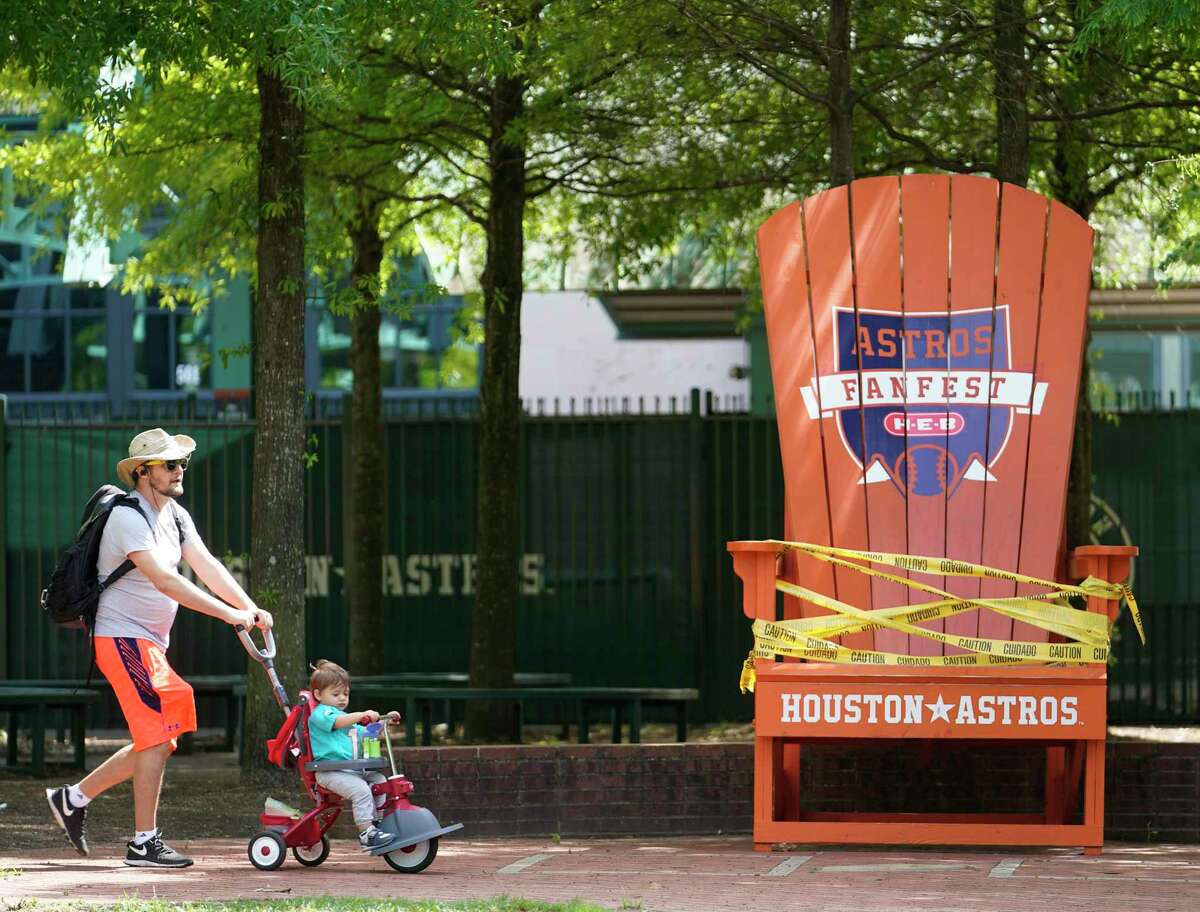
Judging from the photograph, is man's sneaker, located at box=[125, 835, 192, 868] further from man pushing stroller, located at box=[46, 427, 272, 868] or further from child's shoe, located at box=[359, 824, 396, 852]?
child's shoe, located at box=[359, 824, 396, 852]

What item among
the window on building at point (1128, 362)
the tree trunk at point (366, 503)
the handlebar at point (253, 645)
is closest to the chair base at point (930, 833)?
the handlebar at point (253, 645)

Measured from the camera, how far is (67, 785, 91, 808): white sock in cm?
728

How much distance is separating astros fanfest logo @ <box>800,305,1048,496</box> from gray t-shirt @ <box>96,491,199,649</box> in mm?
3011

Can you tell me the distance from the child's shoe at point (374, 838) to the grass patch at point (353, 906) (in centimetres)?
88

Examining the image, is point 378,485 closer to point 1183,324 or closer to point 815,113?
point 815,113

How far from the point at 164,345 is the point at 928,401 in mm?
22434

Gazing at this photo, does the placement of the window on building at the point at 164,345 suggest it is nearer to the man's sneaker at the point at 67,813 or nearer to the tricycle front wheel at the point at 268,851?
the man's sneaker at the point at 67,813

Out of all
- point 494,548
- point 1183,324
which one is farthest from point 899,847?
point 1183,324

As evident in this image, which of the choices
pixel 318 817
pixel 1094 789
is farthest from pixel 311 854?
pixel 1094 789

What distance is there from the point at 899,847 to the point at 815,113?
5.76 metres

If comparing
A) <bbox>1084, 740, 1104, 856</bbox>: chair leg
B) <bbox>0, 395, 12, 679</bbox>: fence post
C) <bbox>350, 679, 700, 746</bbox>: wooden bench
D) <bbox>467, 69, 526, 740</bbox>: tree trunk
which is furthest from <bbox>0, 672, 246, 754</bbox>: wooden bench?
<bbox>1084, 740, 1104, 856</bbox>: chair leg

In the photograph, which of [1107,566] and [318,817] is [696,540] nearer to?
[1107,566]

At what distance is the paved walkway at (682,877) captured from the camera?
6281mm

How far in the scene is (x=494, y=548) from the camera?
11.9 m
